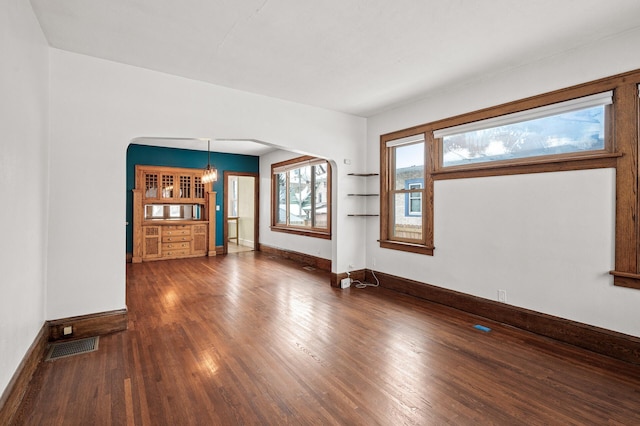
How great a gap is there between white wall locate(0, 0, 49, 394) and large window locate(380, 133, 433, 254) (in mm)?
4083

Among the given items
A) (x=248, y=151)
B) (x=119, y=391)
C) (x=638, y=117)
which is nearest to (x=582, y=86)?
(x=638, y=117)

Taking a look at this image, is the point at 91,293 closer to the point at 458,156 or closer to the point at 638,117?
the point at 458,156

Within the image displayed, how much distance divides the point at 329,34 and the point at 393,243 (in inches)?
121

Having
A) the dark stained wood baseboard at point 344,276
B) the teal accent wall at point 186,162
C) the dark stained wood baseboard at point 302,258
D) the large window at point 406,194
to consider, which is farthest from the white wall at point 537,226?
the teal accent wall at point 186,162

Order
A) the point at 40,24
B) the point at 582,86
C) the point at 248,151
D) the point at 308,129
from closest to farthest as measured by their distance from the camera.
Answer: the point at 40,24 → the point at 582,86 → the point at 308,129 → the point at 248,151

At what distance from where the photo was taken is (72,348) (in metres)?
2.78

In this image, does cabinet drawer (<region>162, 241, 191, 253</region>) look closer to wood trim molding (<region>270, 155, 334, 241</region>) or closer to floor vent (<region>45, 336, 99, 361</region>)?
wood trim molding (<region>270, 155, 334, 241</region>)

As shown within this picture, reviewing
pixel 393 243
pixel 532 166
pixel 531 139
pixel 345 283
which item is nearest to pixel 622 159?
pixel 532 166

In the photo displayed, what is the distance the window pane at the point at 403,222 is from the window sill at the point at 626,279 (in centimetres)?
210

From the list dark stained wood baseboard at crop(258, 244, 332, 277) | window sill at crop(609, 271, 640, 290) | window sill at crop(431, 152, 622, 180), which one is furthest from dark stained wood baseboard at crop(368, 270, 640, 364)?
dark stained wood baseboard at crop(258, 244, 332, 277)

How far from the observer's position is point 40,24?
251cm

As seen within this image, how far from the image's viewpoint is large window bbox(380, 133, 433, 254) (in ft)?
14.1

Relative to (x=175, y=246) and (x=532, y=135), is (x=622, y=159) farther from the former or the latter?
(x=175, y=246)

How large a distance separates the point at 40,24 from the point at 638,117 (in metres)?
5.00
